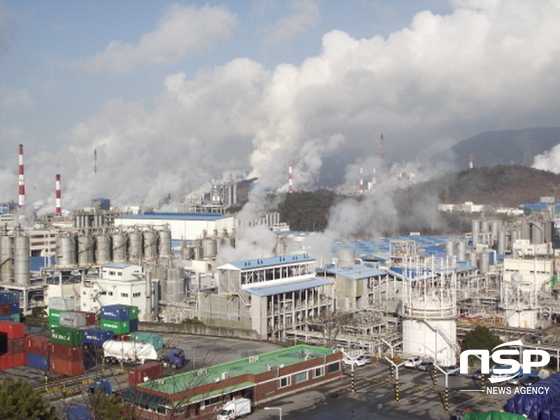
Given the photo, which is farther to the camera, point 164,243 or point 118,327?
point 164,243

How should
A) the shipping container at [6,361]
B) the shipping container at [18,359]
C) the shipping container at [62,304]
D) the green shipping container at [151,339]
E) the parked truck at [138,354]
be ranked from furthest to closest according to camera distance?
1. the shipping container at [62,304]
2. the green shipping container at [151,339]
3. the shipping container at [18,359]
4. the shipping container at [6,361]
5. the parked truck at [138,354]

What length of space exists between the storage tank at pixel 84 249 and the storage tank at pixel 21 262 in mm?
4586

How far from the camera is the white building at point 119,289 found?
25.0 m

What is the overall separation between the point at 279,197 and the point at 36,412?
56709 millimetres

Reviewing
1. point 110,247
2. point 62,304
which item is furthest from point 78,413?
point 110,247

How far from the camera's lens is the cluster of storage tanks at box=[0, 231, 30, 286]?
2973cm

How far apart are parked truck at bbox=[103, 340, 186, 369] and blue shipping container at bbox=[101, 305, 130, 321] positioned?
1747 millimetres

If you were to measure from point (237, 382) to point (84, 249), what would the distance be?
22131 millimetres

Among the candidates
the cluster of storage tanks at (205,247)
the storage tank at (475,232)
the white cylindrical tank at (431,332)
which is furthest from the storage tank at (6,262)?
the storage tank at (475,232)

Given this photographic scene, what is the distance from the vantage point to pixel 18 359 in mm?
18766

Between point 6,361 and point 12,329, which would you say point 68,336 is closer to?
point 12,329

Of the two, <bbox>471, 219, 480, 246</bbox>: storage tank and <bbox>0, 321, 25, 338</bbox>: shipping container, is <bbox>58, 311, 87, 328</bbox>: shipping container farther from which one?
<bbox>471, 219, 480, 246</bbox>: storage tank

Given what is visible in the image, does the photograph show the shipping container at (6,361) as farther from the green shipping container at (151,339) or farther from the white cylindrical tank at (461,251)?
the white cylindrical tank at (461,251)

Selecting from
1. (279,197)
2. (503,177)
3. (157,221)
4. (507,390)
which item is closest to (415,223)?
(279,197)
